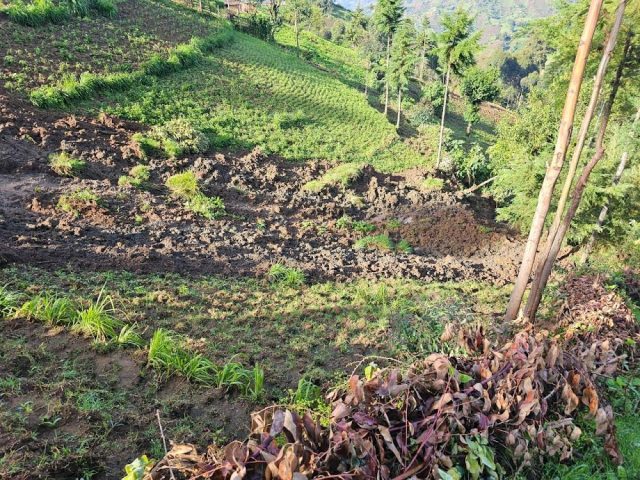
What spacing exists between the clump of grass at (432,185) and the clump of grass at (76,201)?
11.7 metres

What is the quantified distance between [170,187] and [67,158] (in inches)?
99.6

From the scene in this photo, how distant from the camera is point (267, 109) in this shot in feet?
68.9

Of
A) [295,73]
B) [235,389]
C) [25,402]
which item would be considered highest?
[295,73]

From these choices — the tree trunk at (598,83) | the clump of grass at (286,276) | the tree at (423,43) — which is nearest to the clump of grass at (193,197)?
the clump of grass at (286,276)

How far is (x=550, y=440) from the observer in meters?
2.86

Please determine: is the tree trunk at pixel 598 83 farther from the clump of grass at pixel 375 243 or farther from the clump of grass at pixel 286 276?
the clump of grass at pixel 375 243

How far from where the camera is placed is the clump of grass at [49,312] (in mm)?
4465

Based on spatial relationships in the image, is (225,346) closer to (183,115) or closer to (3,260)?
(3,260)

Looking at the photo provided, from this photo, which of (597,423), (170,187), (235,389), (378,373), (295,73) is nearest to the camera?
(378,373)

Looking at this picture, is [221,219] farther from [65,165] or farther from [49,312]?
[49,312]

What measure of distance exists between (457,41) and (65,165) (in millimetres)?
15695

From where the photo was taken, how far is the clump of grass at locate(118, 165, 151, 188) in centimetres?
1097

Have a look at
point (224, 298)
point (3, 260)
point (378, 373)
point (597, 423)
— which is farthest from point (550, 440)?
point (3, 260)

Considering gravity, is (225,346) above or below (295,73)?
below
